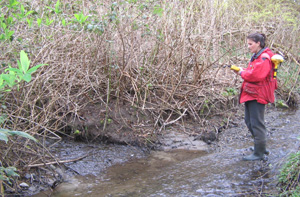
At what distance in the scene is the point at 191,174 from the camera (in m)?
4.00

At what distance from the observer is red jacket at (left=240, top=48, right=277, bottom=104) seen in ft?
12.9

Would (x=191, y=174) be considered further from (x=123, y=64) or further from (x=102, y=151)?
(x=123, y=64)

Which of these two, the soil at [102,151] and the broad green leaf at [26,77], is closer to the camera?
the broad green leaf at [26,77]

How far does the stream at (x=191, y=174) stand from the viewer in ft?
11.5

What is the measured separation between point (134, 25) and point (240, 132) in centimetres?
281

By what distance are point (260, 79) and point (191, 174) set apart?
155 centimetres

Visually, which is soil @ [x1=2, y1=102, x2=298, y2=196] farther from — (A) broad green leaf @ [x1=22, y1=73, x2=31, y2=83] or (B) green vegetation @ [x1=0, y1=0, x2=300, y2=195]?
(A) broad green leaf @ [x1=22, y1=73, x2=31, y2=83]

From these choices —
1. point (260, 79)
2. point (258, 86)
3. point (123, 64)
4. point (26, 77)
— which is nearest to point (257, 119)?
point (258, 86)

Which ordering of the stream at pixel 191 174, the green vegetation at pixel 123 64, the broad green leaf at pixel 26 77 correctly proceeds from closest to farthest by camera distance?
1. the broad green leaf at pixel 26 77
2. the stream at pixel 191 174
3. the green vegetation at pixel 123 64

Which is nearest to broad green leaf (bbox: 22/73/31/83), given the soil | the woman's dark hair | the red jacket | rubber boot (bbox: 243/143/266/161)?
the soil

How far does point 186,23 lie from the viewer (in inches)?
214

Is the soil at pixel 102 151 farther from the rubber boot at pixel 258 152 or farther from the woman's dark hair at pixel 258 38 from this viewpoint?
the woman's dark hair at pixel 258 38

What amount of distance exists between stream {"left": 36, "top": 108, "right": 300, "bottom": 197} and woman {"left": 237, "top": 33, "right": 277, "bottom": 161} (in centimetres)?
41

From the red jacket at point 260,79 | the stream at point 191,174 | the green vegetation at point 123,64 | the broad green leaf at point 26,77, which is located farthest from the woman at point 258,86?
the broad green leaf at point 26,77
